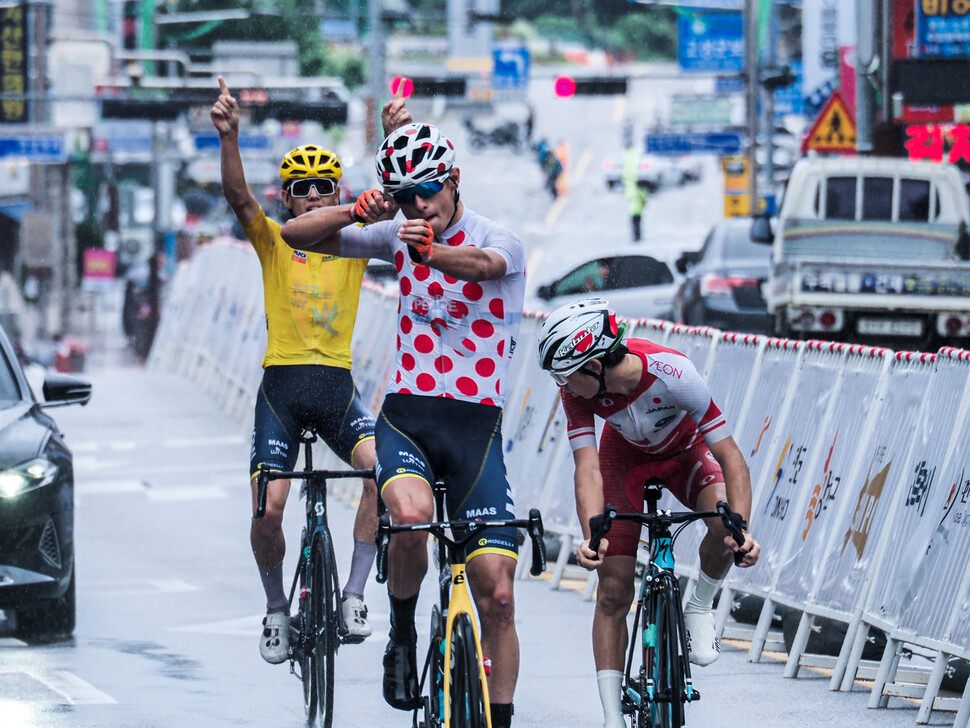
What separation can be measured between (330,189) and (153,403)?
1740 cm

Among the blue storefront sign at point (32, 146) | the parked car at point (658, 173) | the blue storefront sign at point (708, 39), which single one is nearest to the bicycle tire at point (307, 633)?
the blue storefront sign at point (32, 146)

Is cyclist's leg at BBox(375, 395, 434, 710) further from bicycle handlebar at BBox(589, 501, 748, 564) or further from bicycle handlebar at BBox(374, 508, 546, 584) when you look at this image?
bicycle handlebar at BBox(589, 501, 748, 564)

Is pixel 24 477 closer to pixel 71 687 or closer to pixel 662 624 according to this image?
pixel 71 687

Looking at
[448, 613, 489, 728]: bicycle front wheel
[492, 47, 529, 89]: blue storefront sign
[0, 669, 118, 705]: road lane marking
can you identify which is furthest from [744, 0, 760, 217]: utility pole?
[448, 613, 489, 728]: bicycle front wheel

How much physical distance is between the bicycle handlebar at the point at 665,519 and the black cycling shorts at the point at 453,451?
0.33m

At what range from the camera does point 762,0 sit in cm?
5106

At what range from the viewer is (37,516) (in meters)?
9.86

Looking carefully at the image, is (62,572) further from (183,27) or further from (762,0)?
(183,27)

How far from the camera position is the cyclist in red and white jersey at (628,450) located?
6.50 m

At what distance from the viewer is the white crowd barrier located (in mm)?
8336

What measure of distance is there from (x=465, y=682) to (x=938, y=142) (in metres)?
27.1

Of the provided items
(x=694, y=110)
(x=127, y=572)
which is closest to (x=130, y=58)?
(x=694, y=110)

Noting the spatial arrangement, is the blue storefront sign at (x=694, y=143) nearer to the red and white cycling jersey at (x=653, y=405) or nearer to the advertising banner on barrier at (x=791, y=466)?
the advertising banner on barrier at (x=791, y=466)

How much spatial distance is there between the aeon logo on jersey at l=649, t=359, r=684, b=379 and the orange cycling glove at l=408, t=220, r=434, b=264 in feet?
3.00
